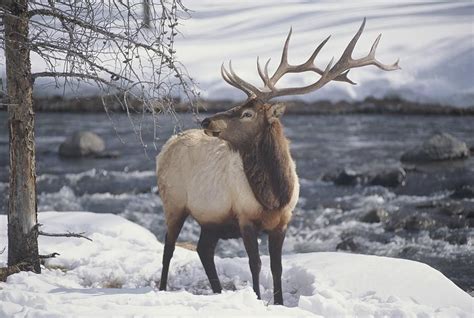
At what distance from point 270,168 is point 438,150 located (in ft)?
26.3

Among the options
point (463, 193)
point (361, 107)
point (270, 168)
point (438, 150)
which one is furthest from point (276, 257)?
point (361, 107)

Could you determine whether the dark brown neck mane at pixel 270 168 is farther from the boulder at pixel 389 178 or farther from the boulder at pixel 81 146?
the boulder at pixel 81 146

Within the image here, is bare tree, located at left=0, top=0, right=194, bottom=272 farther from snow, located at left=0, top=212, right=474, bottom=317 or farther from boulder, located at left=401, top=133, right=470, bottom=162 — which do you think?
boulder, located at left=401, top=133, right=470, bottom=162

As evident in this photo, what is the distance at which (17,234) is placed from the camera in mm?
6266

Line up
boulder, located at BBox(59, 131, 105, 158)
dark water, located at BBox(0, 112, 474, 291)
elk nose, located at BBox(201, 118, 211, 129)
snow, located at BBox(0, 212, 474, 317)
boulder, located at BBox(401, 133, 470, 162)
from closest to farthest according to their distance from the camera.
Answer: snow, located at BBox(0, 212, 474, 317) < elk nose, located at BBox(201, 118, 211, 129) < dark water, located at BBox(0, 112, 474, 291) < boulder, located at BBox(401, 133, 470, 162) < boulder, located at BBox(59, 131, 105, 158)

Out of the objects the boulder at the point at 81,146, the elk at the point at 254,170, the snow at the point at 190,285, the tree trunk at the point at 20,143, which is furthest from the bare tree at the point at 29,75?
the boulder at the point at 81,146

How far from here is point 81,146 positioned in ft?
49.2

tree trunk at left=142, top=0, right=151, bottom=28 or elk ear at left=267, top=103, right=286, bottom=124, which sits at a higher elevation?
tree trunk at left=142, top=0, right=151, bottom=28

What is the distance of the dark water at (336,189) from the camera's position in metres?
10.4

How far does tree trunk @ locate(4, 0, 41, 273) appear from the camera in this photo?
604 cm

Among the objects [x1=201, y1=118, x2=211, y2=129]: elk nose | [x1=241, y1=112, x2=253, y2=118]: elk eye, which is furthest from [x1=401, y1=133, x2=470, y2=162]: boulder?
[x1=201, y1=118, x2=211, y2=129]: elk nose

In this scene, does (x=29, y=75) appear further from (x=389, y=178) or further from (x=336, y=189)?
(x=389, y=178)

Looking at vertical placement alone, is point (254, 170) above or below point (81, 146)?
above

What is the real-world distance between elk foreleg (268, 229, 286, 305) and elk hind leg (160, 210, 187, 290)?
0.81 meters
